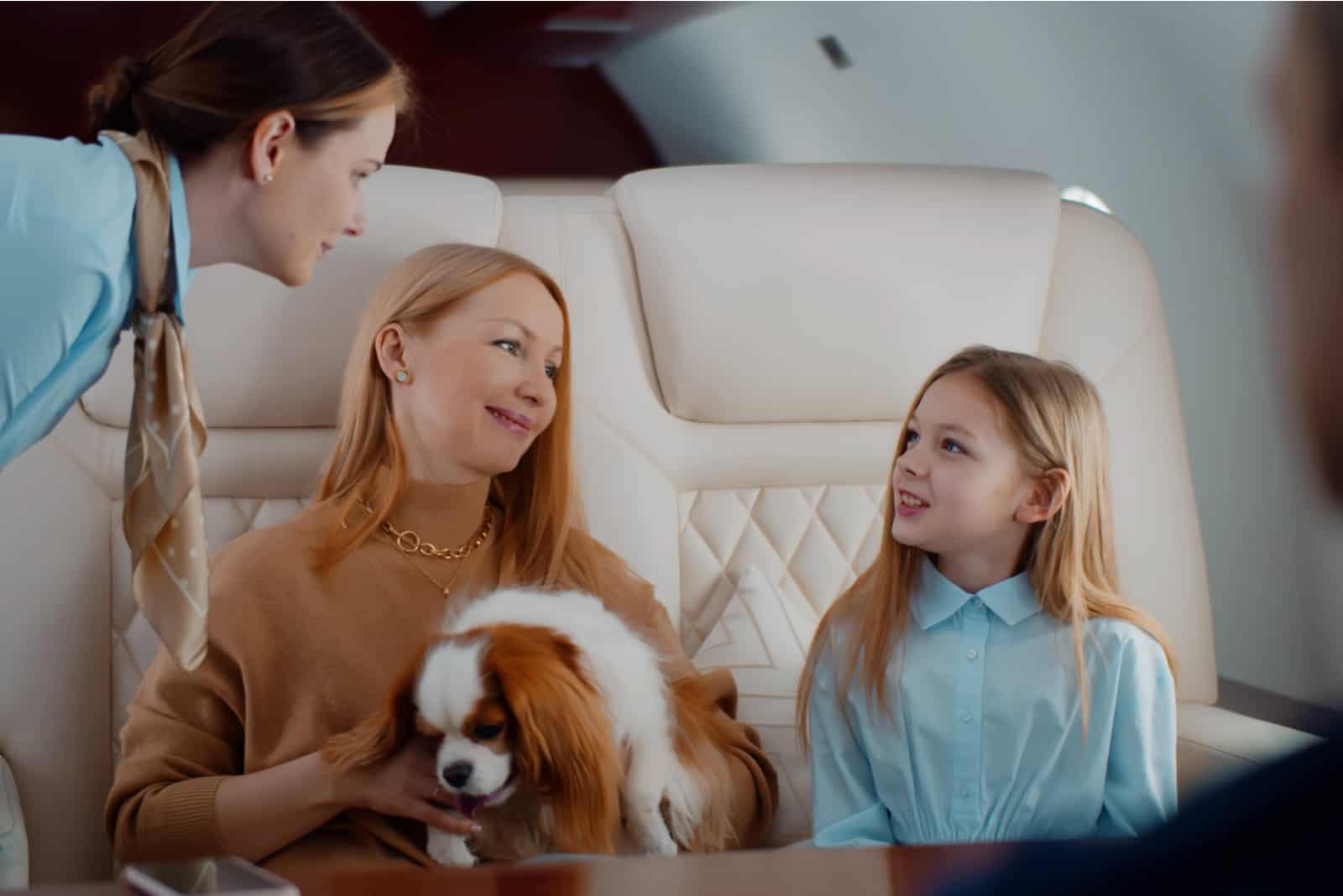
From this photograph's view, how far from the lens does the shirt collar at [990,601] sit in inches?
58.2

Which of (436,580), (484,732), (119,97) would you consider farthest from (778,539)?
(119,97)

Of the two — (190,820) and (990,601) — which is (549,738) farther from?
(990,601)

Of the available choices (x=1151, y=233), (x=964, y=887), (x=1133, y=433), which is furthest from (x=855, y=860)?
(x=1151, y=233)

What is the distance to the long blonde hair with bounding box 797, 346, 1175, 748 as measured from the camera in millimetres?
1480

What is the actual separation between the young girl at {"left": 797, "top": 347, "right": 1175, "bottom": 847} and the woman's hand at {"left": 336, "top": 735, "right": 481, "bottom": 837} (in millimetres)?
382

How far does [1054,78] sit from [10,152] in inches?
64.4

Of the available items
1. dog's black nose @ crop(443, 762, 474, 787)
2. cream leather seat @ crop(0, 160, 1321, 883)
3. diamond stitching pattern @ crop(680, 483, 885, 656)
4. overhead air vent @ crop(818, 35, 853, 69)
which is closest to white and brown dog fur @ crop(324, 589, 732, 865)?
dog's black nose @ crop(443, 762, 474, 787)

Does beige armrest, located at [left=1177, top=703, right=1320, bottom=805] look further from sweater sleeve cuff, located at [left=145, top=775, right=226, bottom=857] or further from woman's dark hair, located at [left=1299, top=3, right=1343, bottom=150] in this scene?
woman's dark hair, located at [left=1299, top=3, right=1343, bottom=150]

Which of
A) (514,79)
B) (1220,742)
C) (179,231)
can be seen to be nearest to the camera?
(179,231)

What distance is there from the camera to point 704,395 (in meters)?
1.75

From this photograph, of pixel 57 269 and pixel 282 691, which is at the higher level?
pixel 57 269

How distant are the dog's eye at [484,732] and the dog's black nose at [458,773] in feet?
0.08

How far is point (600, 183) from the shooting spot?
2148mm

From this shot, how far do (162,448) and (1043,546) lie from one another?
86 centimetres
